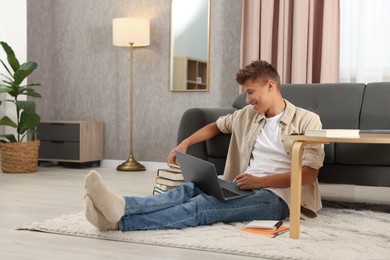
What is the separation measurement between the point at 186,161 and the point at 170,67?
297 cm

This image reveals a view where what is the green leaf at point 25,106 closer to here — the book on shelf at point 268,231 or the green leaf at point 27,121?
the green leaf at point 27,121

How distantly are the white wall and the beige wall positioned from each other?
65 mm

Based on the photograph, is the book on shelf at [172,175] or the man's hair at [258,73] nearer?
the man's hair at [258,73]

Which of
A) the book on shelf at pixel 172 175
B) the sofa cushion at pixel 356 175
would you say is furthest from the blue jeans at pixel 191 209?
the sofa cushion at pixel 356 175

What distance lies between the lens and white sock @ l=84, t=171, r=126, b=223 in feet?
6.26

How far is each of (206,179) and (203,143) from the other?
96cm

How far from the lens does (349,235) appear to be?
2.20m

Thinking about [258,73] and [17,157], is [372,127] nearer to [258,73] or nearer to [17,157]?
[258,73]

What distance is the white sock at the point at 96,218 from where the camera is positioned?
198cm

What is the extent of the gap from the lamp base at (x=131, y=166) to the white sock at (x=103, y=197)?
2.95m

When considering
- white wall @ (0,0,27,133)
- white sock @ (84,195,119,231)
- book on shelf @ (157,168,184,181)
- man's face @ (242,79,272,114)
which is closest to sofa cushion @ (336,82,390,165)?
man's face @ (242,79,272,114)

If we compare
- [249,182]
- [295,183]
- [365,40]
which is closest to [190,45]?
[365,40]

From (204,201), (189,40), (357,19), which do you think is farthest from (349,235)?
(189,40)

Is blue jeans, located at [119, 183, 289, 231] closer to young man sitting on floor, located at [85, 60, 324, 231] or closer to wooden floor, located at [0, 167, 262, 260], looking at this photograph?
young man sitting on floor, located at [85, 60, 324, 231]
